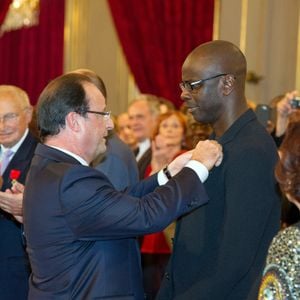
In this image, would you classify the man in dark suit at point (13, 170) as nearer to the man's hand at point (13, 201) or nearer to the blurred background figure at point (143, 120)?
the man's hand at point (13, 201)

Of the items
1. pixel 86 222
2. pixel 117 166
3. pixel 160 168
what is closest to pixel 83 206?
pixel 86 222

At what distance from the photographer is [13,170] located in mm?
3775

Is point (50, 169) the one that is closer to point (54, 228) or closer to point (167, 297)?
point (54, 228)

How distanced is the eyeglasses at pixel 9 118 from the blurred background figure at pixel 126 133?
214 cm

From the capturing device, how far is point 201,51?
2.71 m

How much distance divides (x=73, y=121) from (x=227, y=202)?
0.60m

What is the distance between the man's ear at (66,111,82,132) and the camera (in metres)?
2.65

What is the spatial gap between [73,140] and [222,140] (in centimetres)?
53

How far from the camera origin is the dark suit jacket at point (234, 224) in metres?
2.58

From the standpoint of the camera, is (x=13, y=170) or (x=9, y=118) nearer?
(x=13, y=170)

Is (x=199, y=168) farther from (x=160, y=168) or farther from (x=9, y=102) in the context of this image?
(x=160, y=168)

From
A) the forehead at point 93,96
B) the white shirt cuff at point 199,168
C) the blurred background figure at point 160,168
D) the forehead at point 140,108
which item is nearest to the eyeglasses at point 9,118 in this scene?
the blurred background figure at point 160,168

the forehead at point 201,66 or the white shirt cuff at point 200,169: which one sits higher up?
the forehead at point 201,66

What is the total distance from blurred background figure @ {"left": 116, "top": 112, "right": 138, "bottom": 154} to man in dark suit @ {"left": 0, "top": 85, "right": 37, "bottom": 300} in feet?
6.91
